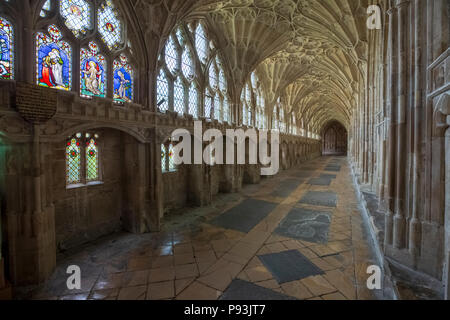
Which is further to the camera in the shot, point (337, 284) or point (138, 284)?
point (138, 284)

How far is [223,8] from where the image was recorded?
27.6 ft

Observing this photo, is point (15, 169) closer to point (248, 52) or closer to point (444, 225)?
point (444, 225)

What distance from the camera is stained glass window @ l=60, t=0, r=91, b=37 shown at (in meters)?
4.34

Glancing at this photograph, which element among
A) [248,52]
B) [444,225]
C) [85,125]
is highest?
[248,52]

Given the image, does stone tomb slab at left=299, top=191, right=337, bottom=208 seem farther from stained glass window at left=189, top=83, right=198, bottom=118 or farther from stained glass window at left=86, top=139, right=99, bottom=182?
stained glass window at left=86, top=139, right=99, bottom=182

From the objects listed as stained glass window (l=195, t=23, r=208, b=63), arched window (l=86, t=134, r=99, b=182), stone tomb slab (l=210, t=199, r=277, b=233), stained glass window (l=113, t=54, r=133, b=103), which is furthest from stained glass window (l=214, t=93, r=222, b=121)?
arched window (l=86, t=134, r=99, b=182)

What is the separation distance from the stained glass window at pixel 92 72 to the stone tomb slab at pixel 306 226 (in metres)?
5.73

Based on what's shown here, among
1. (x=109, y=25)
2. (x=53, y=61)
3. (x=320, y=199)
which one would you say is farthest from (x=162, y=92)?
(x=320, y=199)

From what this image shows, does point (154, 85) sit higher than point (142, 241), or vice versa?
point (154, 85)

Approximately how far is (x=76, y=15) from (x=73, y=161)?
3303 millimetres

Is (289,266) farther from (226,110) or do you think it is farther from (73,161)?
(226,110)

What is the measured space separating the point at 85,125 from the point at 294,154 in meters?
21.0
